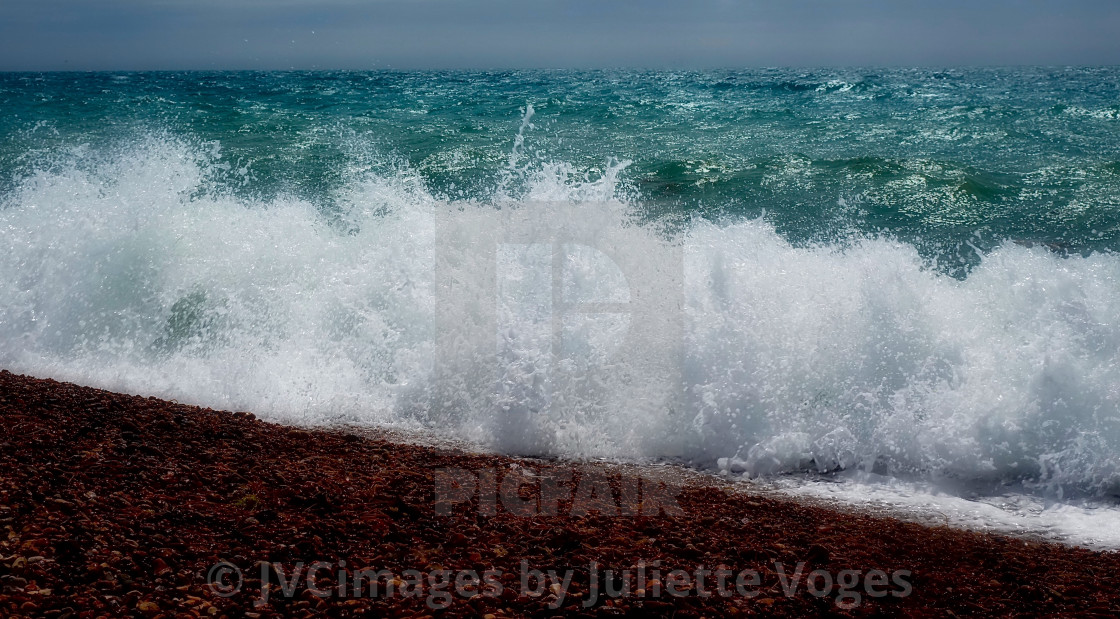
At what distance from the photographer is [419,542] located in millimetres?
3285

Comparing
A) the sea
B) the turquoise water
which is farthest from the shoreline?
the turquoise water

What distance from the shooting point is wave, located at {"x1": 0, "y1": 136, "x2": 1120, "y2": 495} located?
498 cm

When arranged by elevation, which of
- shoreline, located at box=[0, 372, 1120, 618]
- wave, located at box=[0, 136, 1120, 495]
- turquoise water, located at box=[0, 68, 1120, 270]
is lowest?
shoreline, located at box=[0, 372, 1120, 618]

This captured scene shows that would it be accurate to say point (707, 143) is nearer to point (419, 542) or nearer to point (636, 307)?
point (636, 307)

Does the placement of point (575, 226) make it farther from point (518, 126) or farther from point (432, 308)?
point (518, 126)

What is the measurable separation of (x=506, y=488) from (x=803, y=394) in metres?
2.33

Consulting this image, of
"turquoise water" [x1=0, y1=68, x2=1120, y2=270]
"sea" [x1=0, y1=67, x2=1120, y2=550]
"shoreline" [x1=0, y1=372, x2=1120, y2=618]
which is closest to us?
"shoreline" [x1=0, y1=372, x2=1120, y2=618]

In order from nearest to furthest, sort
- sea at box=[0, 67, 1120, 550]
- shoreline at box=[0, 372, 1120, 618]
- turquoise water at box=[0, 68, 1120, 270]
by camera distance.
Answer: shoreline at box=[0, 372, 1120, 618], sea at box=[0, 67, 1120, 550], turquoise water at box=[0, 68, 1120, 270]

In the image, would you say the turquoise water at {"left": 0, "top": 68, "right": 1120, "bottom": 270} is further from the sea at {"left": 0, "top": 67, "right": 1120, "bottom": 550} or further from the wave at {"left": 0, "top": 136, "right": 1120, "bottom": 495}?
the wave at {"left": 0, "top": 136, "right": 1120, "bottom": 495}

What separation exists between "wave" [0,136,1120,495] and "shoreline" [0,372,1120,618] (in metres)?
0.86

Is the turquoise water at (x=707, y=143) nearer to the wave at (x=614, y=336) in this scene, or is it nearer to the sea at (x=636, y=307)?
the sea at (x=636, y=307)

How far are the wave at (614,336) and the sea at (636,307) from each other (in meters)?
0.02

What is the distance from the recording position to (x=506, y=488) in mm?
4051

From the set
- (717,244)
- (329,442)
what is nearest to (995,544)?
(717,244)
